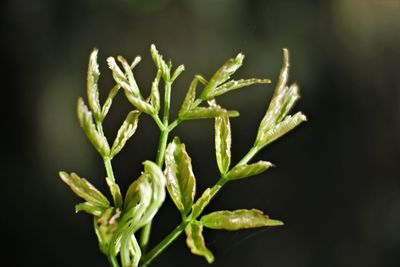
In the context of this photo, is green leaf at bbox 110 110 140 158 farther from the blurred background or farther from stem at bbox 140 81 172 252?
the blurred background

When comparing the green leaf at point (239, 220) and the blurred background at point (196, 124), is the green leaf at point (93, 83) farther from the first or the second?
the blurred background at point (196, 124)

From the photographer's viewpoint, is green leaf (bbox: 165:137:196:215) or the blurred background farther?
the blurred background

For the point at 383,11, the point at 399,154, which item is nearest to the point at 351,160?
the point at 399,154

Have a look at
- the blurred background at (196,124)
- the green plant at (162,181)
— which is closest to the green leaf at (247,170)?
the green plant at (162,181)

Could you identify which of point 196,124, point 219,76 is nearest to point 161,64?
point 219,76

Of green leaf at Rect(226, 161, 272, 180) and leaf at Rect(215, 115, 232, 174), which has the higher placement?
leaf at Rect(215, 115, 232, 174)

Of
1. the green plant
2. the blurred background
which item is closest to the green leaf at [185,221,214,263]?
the green plant

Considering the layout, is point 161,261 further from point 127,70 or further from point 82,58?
point 127,70
